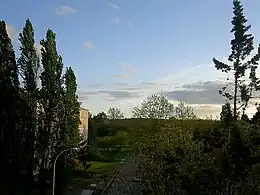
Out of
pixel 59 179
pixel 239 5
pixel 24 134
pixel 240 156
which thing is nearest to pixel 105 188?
pixel 59 179

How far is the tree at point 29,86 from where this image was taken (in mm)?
38500

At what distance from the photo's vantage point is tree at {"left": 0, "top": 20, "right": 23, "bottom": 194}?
3700 centimetres

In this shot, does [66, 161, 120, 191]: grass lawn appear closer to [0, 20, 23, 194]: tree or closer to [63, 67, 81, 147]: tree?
[63, 67, 81, 147]: tree

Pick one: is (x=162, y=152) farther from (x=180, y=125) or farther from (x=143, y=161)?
(x=180, y=125)

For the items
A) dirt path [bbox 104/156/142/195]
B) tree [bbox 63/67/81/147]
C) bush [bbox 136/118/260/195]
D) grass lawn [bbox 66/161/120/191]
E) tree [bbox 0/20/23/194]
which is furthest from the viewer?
grass lawn [bbox 66/161/120/191]

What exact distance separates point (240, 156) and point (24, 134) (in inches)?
750

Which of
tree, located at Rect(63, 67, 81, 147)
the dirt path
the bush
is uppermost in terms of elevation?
tree, located at Rect(63, 67, 81, 147)

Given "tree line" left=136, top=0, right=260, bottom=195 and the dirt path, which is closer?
"tree line" left=136, top=0, right=260, bottom=195

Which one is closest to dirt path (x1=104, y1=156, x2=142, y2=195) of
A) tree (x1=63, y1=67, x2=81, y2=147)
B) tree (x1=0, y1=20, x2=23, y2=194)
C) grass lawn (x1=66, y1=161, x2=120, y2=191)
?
grass lawn (x1=66, y1=161, x2=120, y2=191)

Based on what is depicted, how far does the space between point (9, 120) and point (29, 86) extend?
3.36m

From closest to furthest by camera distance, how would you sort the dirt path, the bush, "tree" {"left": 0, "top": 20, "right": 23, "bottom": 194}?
the bush < "tree" {"left": 0, "top": 20, "right": 23, "bottom": 194} < the dirt path

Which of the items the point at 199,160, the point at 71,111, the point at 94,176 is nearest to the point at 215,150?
the point at 199,160

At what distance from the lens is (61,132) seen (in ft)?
130

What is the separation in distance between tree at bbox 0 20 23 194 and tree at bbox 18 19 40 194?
747 mm
